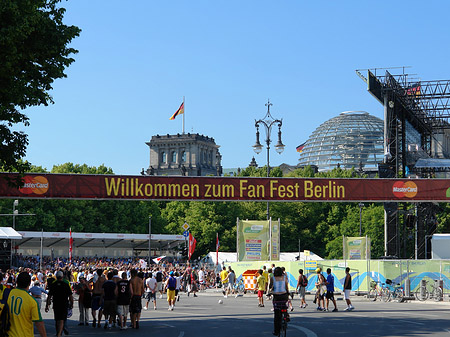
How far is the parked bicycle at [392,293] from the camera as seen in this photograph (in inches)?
1345

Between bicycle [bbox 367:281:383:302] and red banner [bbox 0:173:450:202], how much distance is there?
5.37 meters

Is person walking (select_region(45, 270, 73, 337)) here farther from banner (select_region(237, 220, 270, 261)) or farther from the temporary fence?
banner (select_region(237, 220, 270, 261))

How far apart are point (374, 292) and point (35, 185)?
57.3ft

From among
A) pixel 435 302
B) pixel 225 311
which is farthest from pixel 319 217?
pixel 225 311

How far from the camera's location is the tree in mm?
16891

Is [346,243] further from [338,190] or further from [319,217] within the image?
[319,217]

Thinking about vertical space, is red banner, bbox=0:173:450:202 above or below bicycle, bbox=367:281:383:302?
above

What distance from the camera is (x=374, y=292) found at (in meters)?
35.7

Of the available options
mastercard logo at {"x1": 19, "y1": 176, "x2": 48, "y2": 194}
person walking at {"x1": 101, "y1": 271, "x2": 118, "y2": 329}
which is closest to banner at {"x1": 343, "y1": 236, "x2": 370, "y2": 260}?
mastercard logo at {"x1": 19, "y1": 176, "x2": 48, "y2": 194}

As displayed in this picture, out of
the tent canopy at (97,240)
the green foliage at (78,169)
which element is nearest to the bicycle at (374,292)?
the tent canopy at (97,240)

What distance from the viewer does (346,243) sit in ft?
167

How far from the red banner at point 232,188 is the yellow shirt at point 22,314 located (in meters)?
27.5

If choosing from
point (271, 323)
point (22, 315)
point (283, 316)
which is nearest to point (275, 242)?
point (271, 323)

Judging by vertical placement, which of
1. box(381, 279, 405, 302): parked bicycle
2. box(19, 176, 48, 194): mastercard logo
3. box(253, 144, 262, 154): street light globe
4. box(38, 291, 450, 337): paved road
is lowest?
box(38, 291, 450, 337): paved road
